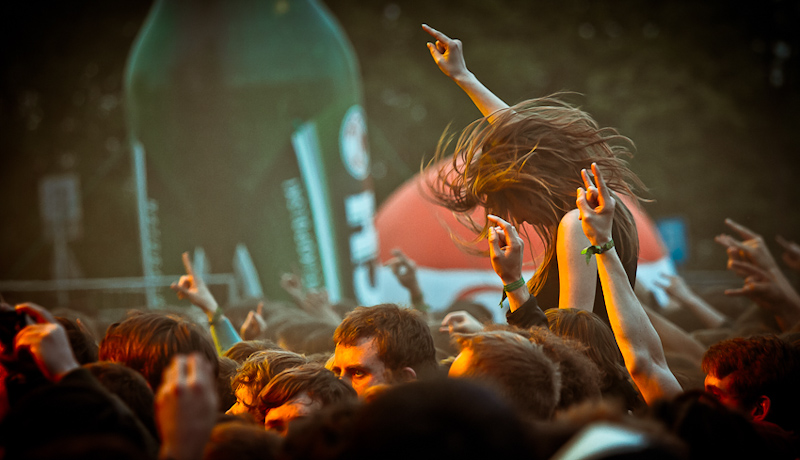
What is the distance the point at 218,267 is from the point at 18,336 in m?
5.86

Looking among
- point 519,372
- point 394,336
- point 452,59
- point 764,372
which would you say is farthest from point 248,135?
point 519,372

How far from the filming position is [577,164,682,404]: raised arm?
2.23 metres

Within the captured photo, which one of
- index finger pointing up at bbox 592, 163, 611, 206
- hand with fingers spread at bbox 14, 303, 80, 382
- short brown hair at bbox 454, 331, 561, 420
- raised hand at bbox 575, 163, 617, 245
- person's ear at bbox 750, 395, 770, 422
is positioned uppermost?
index finger pointing up at bbox 592, 163, 611, 206

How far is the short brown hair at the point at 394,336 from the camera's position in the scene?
250 cm

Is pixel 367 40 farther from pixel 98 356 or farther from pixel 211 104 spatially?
pixel 98 356

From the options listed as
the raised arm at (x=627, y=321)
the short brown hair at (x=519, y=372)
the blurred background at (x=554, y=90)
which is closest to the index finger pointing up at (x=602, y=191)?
the raised arm at (x=627, y=321)

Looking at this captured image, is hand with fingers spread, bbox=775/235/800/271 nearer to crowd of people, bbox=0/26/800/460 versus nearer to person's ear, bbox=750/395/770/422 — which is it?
crowd of people, bbox=0/26/800/460

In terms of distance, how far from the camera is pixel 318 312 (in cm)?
498

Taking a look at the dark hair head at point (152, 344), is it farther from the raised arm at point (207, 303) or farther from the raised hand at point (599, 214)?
the raised hand at point (599, 214)

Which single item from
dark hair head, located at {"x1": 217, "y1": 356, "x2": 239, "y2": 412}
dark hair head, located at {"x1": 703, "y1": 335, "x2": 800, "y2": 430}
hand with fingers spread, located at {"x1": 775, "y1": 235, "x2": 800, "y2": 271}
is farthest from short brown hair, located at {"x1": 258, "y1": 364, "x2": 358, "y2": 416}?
hand with fingers spread, located at {"x1": 775, "y1": 235, "x2": 800, "y2": 271}

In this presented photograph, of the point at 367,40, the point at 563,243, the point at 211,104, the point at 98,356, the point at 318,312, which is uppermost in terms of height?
the point at 367,40

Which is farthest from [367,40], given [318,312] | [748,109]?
[318,312]

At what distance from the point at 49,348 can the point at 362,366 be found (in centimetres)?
101

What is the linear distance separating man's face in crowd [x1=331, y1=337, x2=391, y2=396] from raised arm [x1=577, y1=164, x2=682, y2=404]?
2.50ft
